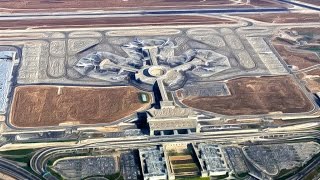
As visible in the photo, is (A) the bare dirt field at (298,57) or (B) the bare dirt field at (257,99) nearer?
(B) the bare dirt field at (257,99)

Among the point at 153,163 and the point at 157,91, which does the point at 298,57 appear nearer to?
the point at 157,91

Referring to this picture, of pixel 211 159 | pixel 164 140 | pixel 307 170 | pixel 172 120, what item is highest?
pixel 172 120

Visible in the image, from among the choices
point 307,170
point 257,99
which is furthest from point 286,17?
point 307,170

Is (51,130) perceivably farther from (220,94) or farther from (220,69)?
(220,69)

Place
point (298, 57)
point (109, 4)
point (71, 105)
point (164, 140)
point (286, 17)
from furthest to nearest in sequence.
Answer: point (109, 4), point (286, 17), point (298, 57), point (71, 105), point (164, 140)

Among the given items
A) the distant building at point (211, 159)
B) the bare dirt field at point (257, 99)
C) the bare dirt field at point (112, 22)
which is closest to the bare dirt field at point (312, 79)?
the bare dirt field at point (257, 99)

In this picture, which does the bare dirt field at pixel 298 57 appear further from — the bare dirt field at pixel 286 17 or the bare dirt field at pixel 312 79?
the bare dirt field at pixel 286 17

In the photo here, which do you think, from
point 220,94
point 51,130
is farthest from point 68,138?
point 220,94
